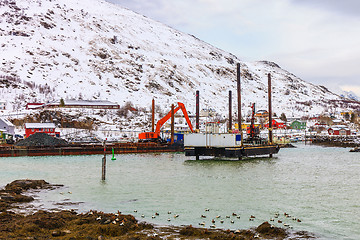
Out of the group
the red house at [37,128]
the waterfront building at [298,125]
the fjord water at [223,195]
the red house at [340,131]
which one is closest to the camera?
the fjord water at [223,195]

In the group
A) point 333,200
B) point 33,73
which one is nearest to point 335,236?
point 333,200

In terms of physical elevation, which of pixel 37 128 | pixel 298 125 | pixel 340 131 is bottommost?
pixel 340 131

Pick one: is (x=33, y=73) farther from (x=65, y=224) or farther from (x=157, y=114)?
(x=65, y=224)

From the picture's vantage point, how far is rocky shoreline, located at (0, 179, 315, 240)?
15.6m

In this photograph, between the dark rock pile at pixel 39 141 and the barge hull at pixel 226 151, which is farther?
the dark rock pile at pixel 39 141

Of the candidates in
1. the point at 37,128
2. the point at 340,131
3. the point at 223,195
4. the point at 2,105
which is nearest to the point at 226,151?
the point at 223,195

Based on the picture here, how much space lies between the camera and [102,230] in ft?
52.6

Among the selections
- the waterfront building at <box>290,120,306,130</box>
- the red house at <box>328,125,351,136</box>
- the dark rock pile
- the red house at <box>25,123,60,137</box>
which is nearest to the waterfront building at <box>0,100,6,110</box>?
the red house at <box>25,123,60,137</box>

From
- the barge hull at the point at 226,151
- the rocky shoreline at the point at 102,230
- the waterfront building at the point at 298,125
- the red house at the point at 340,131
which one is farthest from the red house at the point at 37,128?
the waterfront building at the point at 298,125

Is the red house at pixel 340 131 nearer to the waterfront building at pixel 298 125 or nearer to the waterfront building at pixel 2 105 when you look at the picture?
the waterfront building at pixel 298 125

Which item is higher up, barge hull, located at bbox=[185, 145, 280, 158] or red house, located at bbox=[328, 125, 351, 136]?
red house, located at bbox=[328, 125, 351, 136]

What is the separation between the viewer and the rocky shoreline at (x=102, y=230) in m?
15.6

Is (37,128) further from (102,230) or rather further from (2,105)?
(102,230)

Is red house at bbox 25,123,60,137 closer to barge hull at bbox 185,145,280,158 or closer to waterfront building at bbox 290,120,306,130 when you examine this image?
barge hull at bbox 185,145,280,158
